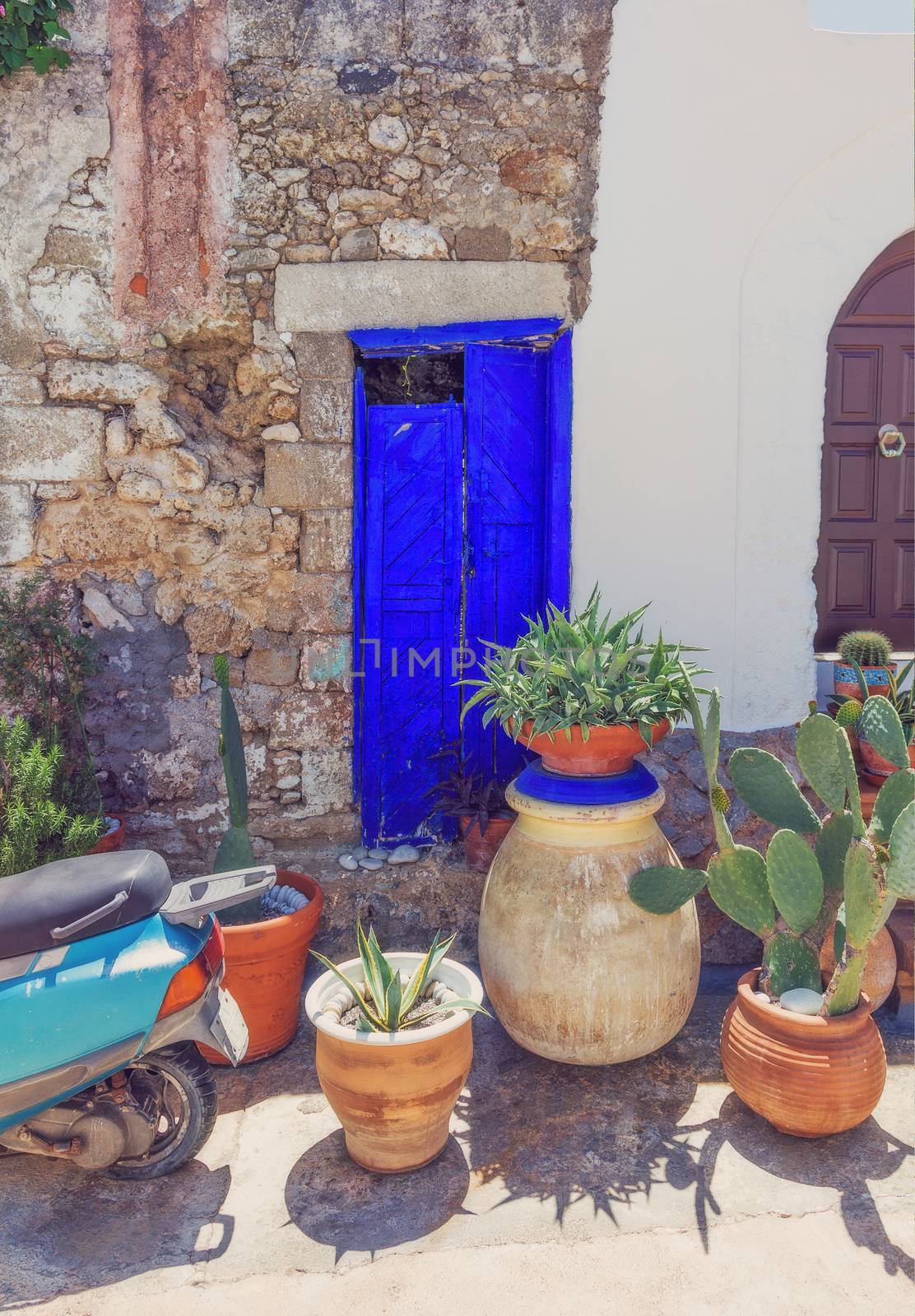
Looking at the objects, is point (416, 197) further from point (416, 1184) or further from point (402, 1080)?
point (416, 1184)

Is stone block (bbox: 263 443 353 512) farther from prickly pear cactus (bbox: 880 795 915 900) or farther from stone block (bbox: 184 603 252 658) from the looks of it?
prickly pear cactus (bbox: 880 795 915 900)

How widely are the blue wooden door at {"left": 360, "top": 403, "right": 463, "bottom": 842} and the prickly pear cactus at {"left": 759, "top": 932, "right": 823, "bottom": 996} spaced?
172 centimetres

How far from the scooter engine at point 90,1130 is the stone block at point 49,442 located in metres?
2.52

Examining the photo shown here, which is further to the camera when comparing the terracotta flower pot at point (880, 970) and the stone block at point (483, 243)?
the stone block at point (483, 243)

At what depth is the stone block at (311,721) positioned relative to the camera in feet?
13.1

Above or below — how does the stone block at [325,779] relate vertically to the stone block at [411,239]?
below

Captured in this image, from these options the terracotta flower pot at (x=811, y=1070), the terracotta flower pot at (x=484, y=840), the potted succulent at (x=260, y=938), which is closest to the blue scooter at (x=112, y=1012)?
the potted succulent at (x=260, y=938)

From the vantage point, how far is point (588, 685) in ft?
9.41

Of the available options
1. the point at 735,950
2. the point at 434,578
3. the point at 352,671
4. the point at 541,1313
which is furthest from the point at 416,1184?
the point at 434,578

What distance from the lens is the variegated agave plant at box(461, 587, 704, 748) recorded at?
287 cm

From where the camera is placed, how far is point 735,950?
363cm

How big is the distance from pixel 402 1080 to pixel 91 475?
280 centimetres

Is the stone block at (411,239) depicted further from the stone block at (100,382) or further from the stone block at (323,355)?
the stone block at (100,382)

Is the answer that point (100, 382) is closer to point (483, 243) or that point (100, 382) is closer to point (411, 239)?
point (411, 239)
